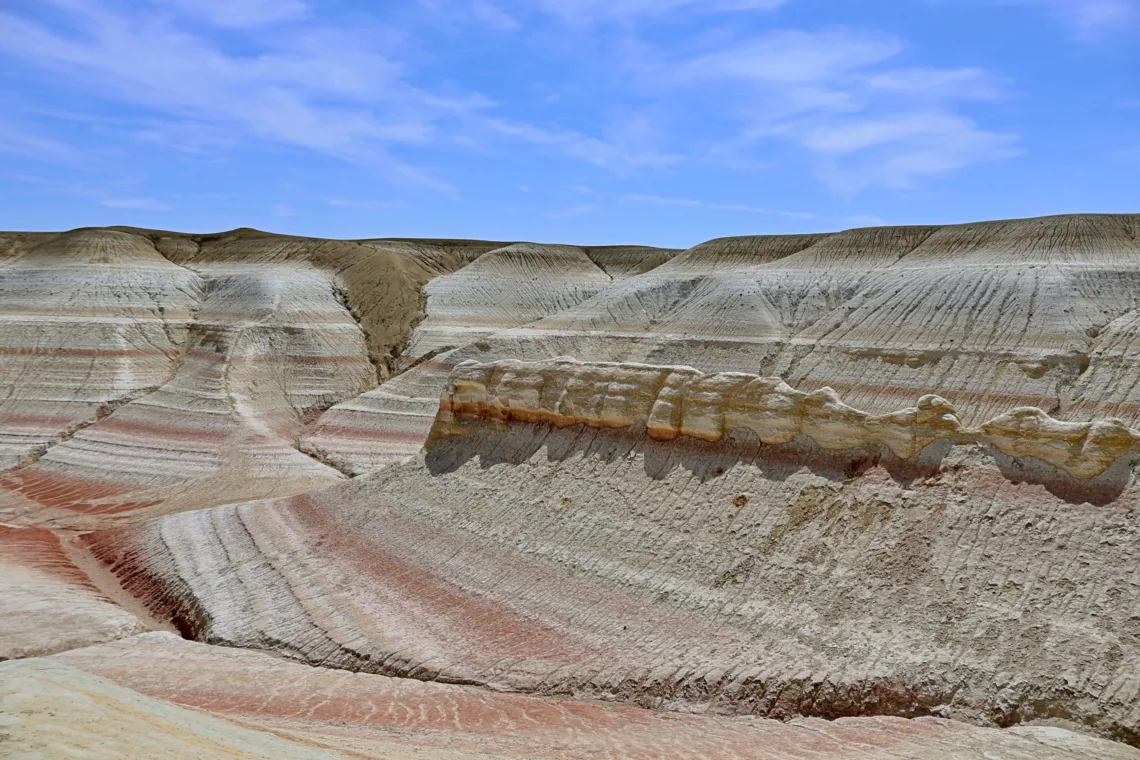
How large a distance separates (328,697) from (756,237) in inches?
1598

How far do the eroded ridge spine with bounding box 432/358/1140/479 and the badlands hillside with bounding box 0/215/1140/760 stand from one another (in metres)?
0.05

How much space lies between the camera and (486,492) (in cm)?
1802

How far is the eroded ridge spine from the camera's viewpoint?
1169cm

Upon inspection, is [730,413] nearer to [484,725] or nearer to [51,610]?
[484,725]

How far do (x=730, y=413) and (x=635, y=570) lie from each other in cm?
321

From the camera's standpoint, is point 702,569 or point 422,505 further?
point 422,505

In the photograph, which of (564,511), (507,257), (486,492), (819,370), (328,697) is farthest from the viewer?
(507,257)

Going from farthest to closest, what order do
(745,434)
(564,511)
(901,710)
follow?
(564,511)
(745,434)
(901,710)

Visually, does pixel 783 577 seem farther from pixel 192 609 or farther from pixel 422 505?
pixel 192 609

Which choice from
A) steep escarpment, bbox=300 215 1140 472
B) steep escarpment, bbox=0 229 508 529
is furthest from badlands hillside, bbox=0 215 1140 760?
steep escarpment, bbox=0 229 508 529

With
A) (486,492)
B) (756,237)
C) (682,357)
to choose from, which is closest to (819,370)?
Answer: (682,357)

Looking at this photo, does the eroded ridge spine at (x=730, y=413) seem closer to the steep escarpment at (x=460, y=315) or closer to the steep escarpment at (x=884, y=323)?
the steep escarpment at (x=460, y=315)

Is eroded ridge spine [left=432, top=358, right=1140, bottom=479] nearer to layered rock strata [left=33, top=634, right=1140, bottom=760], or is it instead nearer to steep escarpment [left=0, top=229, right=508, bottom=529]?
layered rock strata [left=33, top=634, right=1140, bottom=760]

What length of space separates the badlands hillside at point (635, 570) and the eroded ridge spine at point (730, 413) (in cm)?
5
